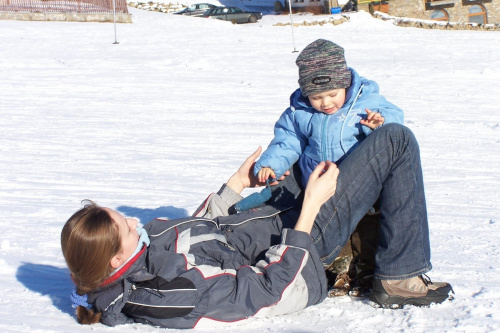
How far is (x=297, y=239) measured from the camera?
8.58 ft

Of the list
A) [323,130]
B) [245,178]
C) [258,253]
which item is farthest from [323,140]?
[258,253]

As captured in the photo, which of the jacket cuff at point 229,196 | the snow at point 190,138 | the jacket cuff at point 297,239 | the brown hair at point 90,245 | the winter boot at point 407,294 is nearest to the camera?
the brown hair at point 90,245

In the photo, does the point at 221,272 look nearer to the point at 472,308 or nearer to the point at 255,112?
the point at 472,308

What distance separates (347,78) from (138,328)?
1467 millimetres

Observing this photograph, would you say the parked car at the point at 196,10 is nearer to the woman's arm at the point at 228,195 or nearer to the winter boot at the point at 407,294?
the woman's arm at the point at 228,195

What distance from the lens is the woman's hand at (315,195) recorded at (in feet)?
8.79

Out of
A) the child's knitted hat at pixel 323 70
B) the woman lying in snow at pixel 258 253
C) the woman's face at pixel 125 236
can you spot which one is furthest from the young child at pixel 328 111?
the woman's face at pixel 125 236

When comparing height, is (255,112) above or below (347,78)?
below

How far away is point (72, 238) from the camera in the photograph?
239cm

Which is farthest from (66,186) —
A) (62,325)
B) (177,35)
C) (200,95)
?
(177,35)

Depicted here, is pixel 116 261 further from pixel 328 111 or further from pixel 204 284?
pixel 328 111

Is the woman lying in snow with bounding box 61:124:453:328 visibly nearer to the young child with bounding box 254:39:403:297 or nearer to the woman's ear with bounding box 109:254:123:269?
the woman's ear with bounding box 109:254:123:269

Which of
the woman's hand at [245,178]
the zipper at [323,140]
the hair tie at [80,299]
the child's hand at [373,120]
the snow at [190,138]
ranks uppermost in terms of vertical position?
the child's hand at [373,120]

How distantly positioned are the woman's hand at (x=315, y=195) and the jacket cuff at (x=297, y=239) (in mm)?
39
